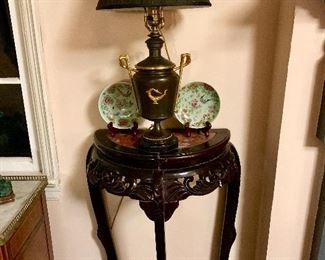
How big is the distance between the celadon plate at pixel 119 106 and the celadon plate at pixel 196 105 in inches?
7.2

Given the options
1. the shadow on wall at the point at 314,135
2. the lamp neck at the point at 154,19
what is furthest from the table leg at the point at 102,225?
the shadow on wall at the point at 314,135

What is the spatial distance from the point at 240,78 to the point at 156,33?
0.45 meters

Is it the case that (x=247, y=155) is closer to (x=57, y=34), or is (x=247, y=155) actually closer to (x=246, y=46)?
(x=246, y=46)

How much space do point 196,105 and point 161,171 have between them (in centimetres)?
36

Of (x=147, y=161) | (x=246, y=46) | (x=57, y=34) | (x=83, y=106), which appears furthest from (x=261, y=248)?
(x=57, y=34)

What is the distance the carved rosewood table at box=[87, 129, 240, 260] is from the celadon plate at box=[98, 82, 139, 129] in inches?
4.1

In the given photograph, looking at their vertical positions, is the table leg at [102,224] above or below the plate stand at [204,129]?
below

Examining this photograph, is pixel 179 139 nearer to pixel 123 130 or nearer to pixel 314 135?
pixel 123 130

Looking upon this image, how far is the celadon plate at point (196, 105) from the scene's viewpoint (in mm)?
1467

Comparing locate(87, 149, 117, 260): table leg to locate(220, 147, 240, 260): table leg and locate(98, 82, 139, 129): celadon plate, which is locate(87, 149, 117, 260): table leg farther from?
locate(220, 147, 240, 260): table leg

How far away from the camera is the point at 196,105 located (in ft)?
4.86

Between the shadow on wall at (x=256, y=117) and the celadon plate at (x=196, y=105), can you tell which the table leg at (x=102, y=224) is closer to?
the celadon plate at (x=196, y=105)

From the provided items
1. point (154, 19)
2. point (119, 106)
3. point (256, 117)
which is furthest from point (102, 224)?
point (154, 19)

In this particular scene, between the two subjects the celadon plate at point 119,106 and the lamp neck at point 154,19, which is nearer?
the lamp neck at point 154,19
